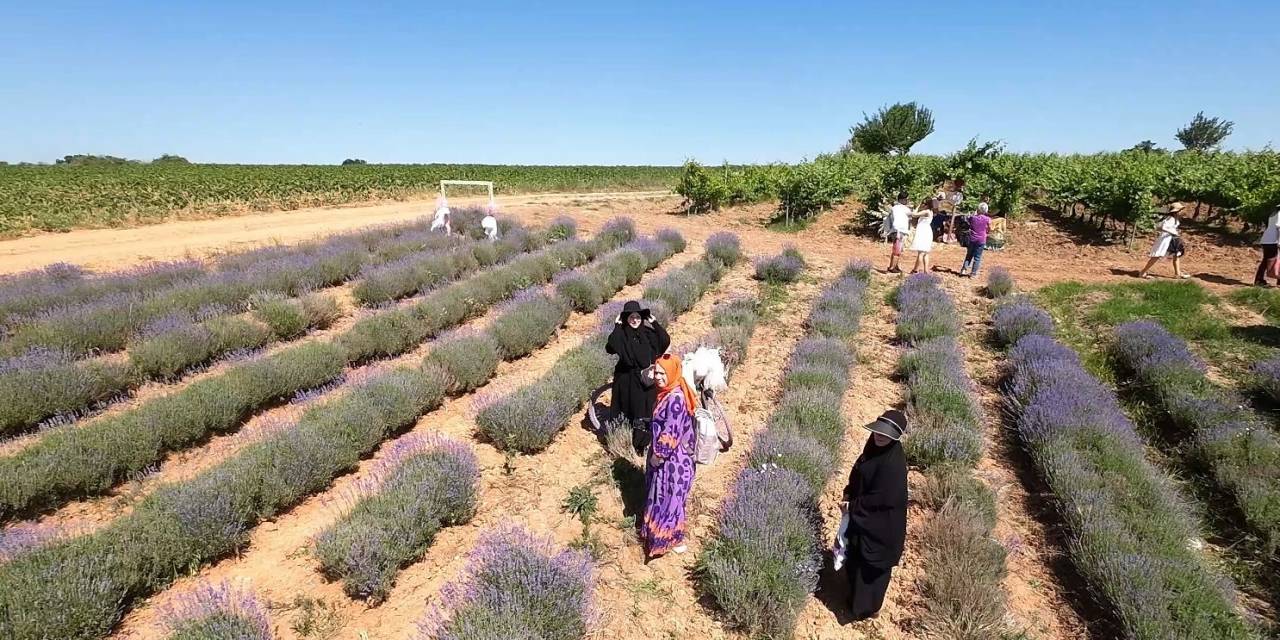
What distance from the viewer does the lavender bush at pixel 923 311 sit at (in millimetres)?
8250

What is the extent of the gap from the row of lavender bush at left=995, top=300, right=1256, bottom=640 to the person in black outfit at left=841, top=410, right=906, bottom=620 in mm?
1252

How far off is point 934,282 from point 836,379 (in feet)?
18.6

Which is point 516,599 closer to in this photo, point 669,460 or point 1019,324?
point 669,460

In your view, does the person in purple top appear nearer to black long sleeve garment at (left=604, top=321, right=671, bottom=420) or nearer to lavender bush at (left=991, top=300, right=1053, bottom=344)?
lavender bush at (left=991, top=300, right=1053, bottom=344)

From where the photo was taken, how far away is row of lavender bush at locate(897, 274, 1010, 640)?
3402 millimetres

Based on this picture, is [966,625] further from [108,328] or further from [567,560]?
[108,328]

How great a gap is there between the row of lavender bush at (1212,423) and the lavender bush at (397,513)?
5.64 meters

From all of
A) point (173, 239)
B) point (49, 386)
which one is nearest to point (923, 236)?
point (49, 386)

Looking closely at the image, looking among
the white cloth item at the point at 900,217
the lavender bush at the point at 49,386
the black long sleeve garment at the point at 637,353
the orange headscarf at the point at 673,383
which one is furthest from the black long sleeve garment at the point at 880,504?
the white cloth item at the point at 900,217

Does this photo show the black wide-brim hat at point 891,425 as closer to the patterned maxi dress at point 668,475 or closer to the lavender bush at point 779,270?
the patterned maxi dress at point 668,475

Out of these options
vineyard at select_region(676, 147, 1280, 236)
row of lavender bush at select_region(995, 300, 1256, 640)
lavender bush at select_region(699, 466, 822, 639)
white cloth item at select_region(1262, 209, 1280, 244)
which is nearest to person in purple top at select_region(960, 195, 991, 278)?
white cloth item at select_region(1262, 209, 1280, 244)

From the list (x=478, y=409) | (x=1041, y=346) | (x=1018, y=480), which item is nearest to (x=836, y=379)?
(x=1018, y=480)

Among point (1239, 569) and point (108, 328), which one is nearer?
point (1239, 569)

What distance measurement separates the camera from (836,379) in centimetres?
645
